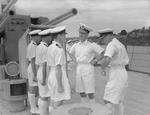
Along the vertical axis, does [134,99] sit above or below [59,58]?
below

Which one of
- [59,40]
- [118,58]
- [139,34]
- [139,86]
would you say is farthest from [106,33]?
[139,34]

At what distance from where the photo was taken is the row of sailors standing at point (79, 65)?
11.9 ft

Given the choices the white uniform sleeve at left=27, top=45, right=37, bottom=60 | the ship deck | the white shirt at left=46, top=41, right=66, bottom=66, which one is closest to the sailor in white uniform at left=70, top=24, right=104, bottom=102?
the white shirt at left=46, top=41, right=66, bottom=66

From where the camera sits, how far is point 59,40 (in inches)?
145

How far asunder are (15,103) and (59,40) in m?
2.08

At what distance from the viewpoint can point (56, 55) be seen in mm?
3568

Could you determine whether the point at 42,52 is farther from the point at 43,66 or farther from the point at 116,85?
the point at 116,85

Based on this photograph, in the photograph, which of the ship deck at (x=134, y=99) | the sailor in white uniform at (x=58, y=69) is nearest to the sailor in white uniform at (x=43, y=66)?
the sailor in white uniform at (x=58, y=69)

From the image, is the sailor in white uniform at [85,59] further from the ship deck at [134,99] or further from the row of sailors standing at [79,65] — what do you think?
the ship deck at [134,99]

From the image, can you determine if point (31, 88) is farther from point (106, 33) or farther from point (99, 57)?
point (106, 33)

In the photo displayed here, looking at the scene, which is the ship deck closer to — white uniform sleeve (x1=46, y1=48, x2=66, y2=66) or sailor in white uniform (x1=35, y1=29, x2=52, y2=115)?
sailor in white uniform (x1=35, y1=29, x2=52, y2=115)

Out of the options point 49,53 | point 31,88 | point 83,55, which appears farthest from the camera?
point 31,88

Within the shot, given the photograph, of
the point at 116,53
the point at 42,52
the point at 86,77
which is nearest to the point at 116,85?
the point at 116,53

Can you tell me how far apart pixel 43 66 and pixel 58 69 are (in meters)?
0.51
